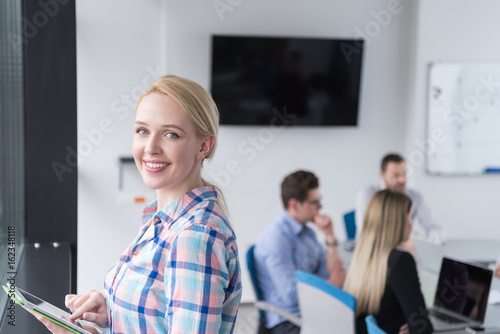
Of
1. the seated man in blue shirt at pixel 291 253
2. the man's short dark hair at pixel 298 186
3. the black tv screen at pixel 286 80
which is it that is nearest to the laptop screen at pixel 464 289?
the seated man in blue shirt at pixel 291 253

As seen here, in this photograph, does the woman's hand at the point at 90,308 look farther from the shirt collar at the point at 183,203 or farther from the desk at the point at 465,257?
the desk at the point at 465,257

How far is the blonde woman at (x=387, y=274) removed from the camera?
8.36ft

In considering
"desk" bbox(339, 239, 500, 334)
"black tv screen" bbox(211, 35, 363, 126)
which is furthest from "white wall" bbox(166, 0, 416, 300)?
"desk" bbox(339, 239, 500, 334)

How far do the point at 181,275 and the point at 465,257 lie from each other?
3.17 metres

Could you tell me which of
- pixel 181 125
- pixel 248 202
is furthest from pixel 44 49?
pixel 248 202

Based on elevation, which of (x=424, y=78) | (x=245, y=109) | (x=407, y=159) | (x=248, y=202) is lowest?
(x=248, y=202)

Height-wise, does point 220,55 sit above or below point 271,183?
above

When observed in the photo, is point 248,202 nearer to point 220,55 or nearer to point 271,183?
point 271,183

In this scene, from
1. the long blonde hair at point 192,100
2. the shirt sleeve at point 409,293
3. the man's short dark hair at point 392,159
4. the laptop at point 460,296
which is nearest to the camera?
the long blonde hair at point 192,100

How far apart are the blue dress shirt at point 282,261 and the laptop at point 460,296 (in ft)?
2.37

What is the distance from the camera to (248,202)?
516cm

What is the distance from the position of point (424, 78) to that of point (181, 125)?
4415 millimetres

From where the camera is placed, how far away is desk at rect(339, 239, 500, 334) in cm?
282

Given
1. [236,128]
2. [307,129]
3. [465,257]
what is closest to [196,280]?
[465,257]
